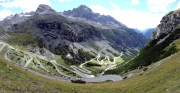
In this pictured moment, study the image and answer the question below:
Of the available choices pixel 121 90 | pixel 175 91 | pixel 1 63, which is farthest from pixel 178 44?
pixel 1 63

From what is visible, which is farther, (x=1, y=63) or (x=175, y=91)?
(x=1, y=63)

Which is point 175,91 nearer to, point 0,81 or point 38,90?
point 38,90

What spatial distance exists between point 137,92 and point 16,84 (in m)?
30.7

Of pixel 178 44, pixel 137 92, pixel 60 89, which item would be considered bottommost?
pixel 137 92

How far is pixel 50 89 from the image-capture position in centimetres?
4662

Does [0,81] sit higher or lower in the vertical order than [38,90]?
higher

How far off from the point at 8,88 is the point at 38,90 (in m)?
7.27

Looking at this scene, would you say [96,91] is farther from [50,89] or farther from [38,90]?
[38,90]

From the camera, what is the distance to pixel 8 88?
37188 mm

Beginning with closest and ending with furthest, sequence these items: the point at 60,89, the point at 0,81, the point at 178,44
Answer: the point at 0,81, the point at 60,89, the point at 178,44

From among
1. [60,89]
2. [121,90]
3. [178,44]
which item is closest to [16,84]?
[60,89]

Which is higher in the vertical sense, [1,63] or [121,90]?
[1,63]

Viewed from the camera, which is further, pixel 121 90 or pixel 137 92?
pixel 121 90

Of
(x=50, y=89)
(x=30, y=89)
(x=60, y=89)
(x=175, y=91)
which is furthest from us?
(x=60, y=89)
